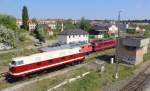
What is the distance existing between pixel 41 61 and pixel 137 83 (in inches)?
507

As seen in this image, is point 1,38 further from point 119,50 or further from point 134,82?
point 134,82

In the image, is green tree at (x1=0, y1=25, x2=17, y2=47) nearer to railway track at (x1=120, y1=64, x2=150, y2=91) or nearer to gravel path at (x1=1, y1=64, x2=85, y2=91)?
gravel path at (x1=1, y1=64, x2=85, y2=91)

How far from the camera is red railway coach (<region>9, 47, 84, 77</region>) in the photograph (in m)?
26.1

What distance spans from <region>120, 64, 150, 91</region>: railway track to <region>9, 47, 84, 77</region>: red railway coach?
410 inches

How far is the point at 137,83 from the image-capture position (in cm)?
2816

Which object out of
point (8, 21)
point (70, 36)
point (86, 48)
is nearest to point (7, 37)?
point (8, 21)

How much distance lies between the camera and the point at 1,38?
5159cm

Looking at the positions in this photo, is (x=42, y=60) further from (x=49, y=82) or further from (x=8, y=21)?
(x=8, y=21)

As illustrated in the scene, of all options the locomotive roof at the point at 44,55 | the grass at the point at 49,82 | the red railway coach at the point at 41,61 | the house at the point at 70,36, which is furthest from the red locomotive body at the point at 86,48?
the house at the point at 70,36

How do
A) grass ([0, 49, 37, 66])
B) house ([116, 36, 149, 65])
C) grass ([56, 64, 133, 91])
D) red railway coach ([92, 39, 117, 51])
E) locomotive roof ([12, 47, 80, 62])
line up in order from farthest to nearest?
red railway coach ([92, 39, 117, 51])
grass ([0, 49, 37, 66])
house ([116, 36, 149, 65])
locomotive roof ([12, 47, 80, 62])
grass ([56, 64, 133, 91])

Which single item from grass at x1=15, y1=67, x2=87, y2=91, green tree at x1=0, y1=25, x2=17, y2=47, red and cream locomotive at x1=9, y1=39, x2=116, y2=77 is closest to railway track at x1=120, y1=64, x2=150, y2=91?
grass at x1=15, y1=67, x2=87, y2=91

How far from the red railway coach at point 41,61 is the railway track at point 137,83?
1042 centimetres

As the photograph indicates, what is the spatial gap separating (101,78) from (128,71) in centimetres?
661

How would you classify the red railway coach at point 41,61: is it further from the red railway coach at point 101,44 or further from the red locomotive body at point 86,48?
the red railway coach at point 101,44
